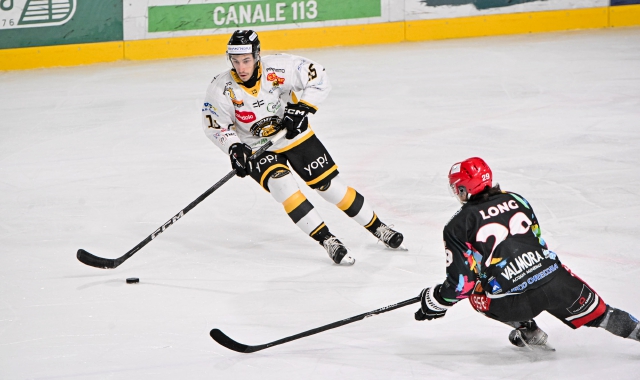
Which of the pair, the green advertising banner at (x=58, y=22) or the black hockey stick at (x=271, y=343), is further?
the green advertising banner at (x=58, y=22)

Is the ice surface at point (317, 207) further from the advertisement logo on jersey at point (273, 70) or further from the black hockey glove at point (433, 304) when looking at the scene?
the advertisement logo on jersey at point (273, 70)

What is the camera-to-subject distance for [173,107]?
7551 mm

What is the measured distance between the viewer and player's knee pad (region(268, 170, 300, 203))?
431 cm

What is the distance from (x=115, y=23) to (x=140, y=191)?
411cm

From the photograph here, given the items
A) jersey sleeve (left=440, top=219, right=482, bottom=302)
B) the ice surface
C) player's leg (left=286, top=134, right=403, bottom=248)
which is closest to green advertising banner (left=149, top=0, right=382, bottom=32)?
the ice surface

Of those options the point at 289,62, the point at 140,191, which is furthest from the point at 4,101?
the point at 289,62

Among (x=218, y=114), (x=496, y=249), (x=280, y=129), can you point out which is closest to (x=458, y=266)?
(x=496, y=249)

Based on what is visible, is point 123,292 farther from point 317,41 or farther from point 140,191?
point 317,41

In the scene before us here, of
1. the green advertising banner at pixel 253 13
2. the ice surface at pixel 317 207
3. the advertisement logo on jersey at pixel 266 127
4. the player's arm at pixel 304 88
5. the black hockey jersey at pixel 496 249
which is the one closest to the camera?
the black hockey jersey at pixel 496 249

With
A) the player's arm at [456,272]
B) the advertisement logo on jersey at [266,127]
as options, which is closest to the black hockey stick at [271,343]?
the player's arm at [456,272]

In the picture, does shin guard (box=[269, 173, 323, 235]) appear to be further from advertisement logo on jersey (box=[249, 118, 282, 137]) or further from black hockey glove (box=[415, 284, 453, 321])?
black hockey glove (box=[415, 284, 453, 321])

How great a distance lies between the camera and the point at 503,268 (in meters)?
2.94

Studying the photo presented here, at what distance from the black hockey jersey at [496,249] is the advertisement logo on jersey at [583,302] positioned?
0.12 metres

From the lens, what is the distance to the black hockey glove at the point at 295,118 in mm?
4273
